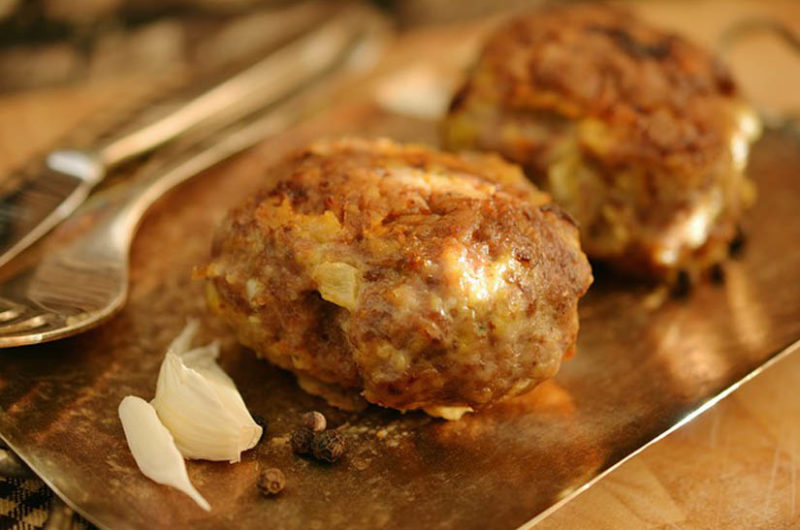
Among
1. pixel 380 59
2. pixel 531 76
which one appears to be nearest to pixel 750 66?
pixel 380 59

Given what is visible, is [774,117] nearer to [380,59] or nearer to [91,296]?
[380,59]

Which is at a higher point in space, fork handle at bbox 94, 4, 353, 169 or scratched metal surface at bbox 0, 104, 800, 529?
fork handle at bbox 94, 4, 353, 169

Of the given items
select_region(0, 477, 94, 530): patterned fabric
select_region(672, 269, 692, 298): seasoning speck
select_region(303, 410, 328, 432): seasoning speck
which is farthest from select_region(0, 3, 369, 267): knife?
select_region(672, 269, 692, 298): seasoning speck

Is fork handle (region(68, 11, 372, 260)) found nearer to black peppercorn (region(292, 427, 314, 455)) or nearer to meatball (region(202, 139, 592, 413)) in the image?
meatball (region(202, 139, 592, 413))

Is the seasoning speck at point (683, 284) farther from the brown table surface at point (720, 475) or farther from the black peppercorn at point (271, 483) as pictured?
the black peppercorn at point (271, 483)

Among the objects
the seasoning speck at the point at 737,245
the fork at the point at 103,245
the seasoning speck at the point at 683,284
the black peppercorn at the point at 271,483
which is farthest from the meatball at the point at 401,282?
the seasoning speck at the point at 737,245

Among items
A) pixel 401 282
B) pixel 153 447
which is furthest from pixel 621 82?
pixel 153 447

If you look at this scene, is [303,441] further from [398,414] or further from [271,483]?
[398,414]
